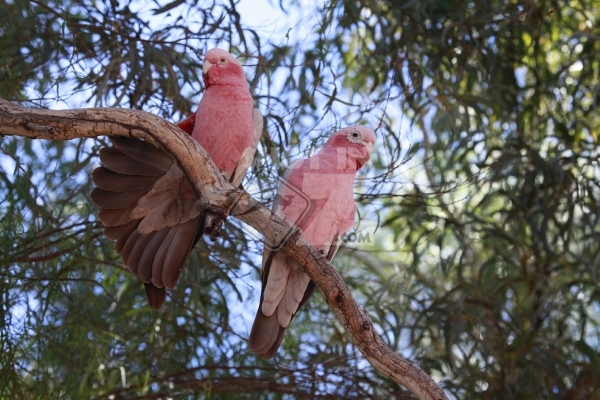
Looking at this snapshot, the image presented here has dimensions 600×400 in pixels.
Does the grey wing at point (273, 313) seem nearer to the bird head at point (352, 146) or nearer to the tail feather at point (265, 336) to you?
the tail feather at point (265, 336)

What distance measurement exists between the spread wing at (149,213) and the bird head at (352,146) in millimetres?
455

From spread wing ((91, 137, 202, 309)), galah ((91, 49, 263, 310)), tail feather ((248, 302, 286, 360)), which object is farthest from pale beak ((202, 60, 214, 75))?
tail feather ((248, 302, 286, 360))

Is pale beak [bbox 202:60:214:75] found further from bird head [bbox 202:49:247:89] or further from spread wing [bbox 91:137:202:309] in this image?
spread wing [bbox 91:137:202:309]

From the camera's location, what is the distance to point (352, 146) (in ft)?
7.88

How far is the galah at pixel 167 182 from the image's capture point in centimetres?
223

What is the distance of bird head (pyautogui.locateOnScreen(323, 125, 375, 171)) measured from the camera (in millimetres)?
2391

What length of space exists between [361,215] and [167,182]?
115 cm

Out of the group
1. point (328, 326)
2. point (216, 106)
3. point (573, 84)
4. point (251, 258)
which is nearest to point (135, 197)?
point (216, 106)

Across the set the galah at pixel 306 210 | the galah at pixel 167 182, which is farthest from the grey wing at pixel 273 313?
the galah at pixel 167 182

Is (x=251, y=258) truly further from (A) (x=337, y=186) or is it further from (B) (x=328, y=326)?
(A) (x=337, y=186)

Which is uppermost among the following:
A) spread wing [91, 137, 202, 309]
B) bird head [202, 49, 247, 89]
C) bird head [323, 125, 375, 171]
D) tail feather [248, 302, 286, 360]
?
bird head [202, 49, 247, 89]

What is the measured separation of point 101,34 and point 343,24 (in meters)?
1.02

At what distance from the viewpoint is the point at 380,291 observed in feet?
11.3

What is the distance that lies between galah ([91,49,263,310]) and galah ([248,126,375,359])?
21cm
